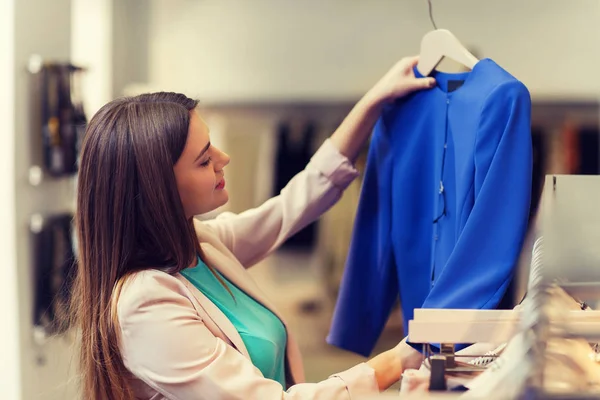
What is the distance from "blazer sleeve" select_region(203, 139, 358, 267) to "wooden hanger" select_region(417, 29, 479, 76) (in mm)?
310

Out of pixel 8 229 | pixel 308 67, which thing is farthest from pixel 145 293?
pixel 308 67

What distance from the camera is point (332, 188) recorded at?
181 cm

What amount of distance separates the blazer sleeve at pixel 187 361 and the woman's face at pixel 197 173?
0.18 meters

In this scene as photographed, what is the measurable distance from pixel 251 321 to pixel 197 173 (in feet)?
1.13

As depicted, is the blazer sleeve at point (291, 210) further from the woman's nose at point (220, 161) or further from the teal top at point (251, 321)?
the woman's nose at point (220, 161)

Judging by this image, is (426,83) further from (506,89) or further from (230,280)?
(230,280)

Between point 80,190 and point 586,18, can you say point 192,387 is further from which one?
point 586,18

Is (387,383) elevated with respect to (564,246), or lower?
lower

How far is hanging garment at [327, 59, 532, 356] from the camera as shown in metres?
1.33

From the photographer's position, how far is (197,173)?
141 centimetres

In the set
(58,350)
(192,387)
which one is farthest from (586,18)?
(192,387)

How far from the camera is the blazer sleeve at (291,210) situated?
1782 mm

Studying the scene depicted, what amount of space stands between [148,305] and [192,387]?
169mm

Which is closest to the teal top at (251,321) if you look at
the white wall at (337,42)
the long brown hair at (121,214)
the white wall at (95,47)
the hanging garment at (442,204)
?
the long brown hair at (121,214)
